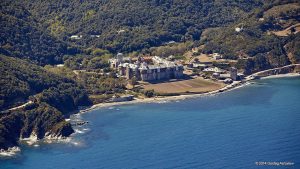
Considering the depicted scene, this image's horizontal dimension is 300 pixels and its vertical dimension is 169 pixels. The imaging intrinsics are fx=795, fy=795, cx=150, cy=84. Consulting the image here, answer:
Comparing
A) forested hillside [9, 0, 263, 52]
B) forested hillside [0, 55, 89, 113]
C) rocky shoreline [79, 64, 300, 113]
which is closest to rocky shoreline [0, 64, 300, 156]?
rocky shoreline [79, 64, 300, 113]

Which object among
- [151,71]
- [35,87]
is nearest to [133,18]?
[151,71]

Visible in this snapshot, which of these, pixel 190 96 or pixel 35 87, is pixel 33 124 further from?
pixel 190 96

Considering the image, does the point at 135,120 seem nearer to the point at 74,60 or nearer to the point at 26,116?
the point at 26,116

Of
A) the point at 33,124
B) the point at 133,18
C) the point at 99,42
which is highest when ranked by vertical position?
the point at 133,18

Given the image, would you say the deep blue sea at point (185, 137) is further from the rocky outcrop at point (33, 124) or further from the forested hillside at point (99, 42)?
the forested hillside at point (99, 42)

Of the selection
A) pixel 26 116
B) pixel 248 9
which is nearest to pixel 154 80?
pixel 26 116

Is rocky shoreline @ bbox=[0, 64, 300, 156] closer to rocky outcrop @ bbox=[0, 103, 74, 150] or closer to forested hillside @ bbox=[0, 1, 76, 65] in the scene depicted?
rocky outcrop @ bbox=[0, 103, 74, 150]
